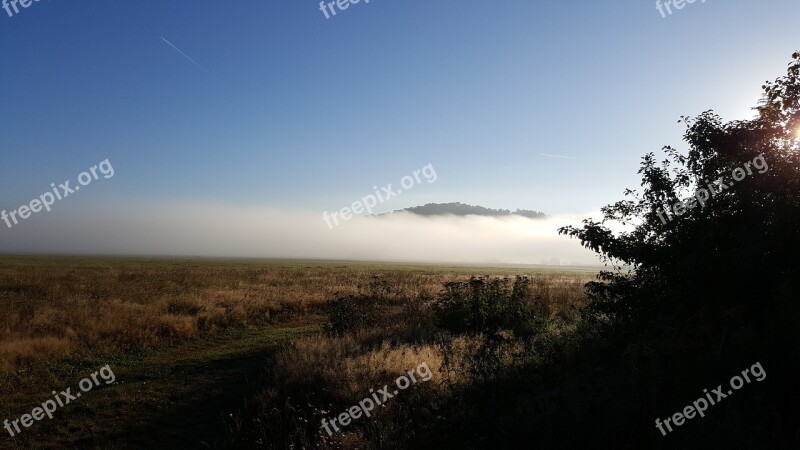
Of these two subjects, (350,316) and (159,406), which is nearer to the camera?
(159,406)

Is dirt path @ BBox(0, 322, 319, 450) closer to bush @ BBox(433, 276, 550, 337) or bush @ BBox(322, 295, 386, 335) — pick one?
bush @ BBox(322, 295, 386, 335)

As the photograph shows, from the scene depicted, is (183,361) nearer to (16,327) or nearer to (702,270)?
(16,327)

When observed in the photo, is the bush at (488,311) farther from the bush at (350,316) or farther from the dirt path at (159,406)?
the dirt path at (159,406)

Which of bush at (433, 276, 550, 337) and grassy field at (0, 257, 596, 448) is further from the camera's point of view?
bush at (433, 276, 550, 337)

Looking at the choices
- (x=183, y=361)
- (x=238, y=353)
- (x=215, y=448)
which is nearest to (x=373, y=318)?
(x=238, y=353)

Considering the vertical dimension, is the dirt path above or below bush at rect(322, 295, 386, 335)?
below

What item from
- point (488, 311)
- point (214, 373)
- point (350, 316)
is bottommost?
point (214, 373)

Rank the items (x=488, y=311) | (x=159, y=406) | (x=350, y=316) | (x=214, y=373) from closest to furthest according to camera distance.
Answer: (x=159, y=406)
(x=214, y=373)
(x=488, y=311)
(x=350, y=316)

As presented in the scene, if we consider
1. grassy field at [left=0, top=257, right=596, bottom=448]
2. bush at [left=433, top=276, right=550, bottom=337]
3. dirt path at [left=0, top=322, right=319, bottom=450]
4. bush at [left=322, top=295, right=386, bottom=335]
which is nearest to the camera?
grassy field at [left=0, top=257, right=596, bottom=448]

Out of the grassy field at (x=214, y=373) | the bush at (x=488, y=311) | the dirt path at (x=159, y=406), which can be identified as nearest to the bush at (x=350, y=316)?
the grassy field at (x=214, y=373)

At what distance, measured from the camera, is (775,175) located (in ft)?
22.8

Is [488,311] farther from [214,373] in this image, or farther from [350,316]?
[214,373]

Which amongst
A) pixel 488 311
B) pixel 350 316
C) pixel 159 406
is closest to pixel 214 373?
pixel 159 406

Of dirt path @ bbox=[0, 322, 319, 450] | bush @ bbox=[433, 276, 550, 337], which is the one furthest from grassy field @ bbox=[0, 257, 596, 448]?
bush @ bbox=[433, 276, 550, 337]
